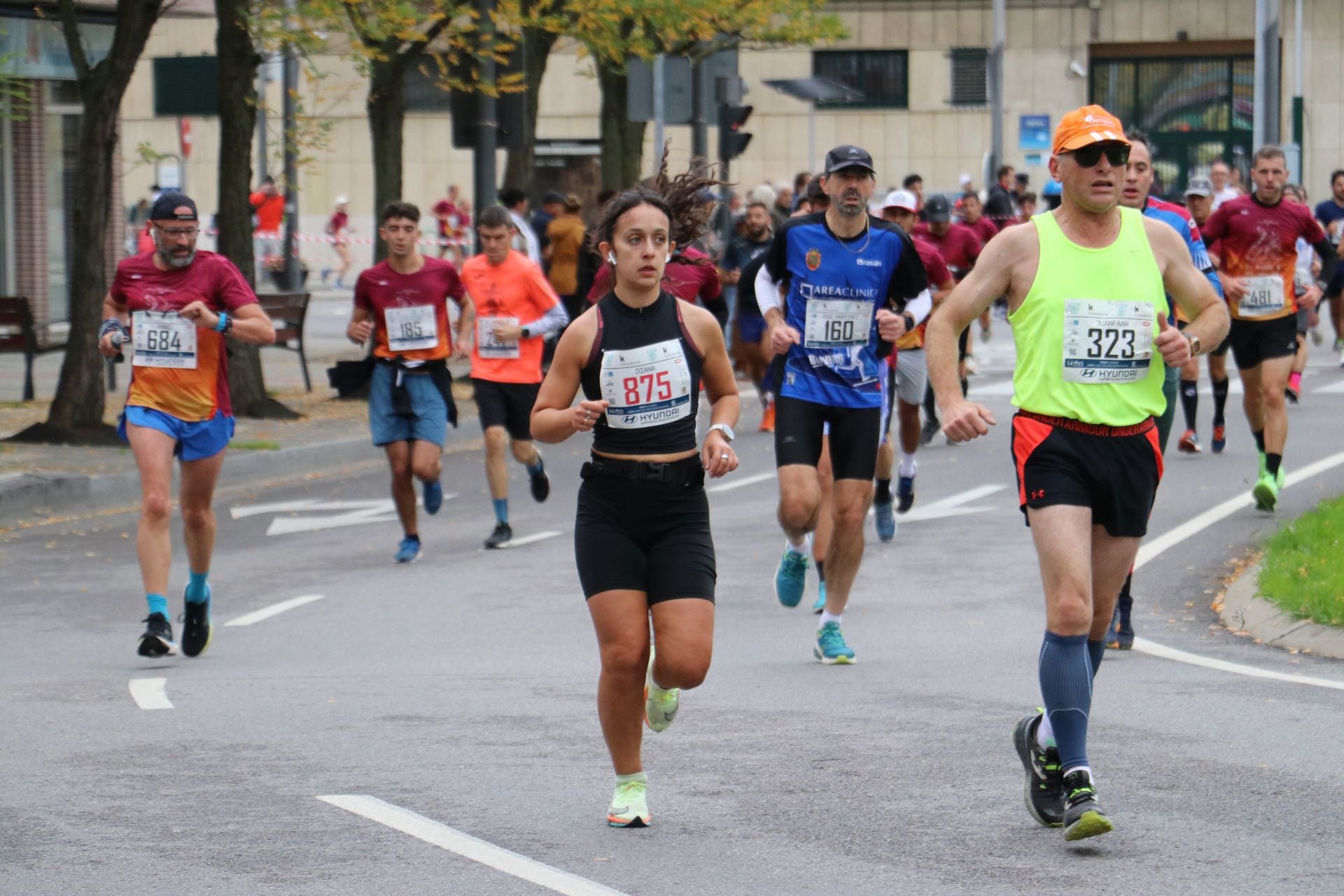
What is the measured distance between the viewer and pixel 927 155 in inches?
1999

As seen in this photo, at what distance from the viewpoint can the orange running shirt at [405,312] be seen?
41.2ft

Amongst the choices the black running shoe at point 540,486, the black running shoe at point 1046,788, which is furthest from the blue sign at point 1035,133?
the black running shoe at point 1046,788

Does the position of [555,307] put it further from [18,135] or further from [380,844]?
[18,135]

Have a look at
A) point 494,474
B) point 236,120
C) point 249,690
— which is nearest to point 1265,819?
point 249,690

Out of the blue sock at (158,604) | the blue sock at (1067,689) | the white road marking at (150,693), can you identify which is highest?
the blue sock at (1067,689)

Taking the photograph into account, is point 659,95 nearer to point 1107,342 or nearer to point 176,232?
point 176,232

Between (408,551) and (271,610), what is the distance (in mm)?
1668

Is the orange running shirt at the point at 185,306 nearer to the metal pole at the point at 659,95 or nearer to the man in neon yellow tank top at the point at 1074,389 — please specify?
the man in neon yellow tank top at the point at 1074,389

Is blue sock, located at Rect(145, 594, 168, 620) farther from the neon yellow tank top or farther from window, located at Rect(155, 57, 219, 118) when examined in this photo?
window, located at Rect(155, 57, 219, 118)

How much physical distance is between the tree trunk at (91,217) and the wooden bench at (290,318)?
454 cm

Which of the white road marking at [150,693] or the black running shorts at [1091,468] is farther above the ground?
the black running shorts at [1091,468]

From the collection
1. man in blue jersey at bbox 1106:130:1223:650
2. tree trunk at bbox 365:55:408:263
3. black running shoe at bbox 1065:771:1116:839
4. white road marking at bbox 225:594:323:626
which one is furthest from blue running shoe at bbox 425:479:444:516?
tree trunk at bbox 365:55:408:263

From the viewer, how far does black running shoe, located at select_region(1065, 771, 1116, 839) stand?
5660 millimetres

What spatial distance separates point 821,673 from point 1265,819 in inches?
111
